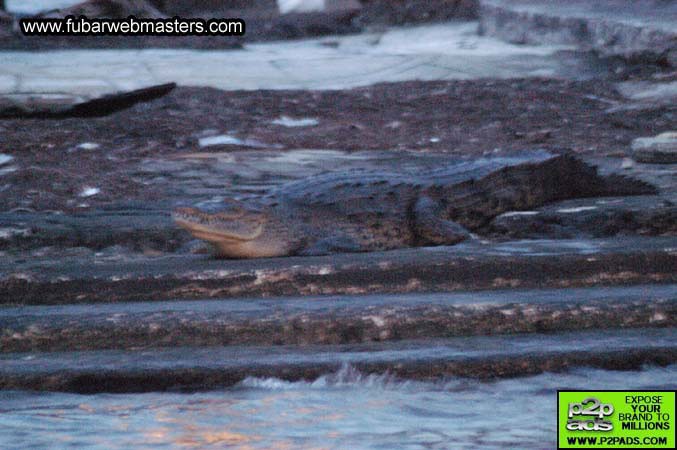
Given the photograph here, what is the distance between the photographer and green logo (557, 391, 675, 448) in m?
3.20

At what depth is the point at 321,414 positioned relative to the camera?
3.38 m

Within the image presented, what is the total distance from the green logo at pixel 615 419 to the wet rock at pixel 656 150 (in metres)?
3.27

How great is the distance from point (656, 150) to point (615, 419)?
3501 mm

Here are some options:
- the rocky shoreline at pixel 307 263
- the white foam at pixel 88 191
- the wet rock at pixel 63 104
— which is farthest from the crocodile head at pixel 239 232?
the wet rock at pixel 63 104

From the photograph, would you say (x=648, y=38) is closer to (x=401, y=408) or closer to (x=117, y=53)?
(x=117, y=53)

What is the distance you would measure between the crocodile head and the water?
4.06 feet

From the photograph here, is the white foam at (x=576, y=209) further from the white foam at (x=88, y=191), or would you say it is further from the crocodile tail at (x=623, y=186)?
the white foam at (x=88, y=191)

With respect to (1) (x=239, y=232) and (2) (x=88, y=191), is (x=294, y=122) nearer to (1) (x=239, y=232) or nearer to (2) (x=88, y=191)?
(2) (x=88, y=191)

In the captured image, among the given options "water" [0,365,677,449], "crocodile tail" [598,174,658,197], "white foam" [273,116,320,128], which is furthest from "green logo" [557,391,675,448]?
"white foam" [273,116,320,128]

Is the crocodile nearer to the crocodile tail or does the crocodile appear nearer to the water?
the crocodile tail

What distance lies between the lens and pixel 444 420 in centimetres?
334

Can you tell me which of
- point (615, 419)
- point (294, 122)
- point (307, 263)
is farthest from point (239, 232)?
point (294, 122)

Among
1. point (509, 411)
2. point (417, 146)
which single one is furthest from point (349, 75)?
point (509, 411)

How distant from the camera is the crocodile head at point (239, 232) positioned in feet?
15.3
